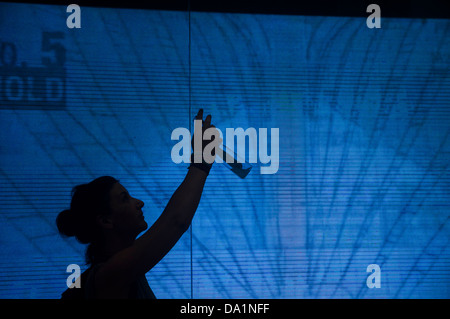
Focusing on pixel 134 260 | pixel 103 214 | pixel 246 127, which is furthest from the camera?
pixel 246 127

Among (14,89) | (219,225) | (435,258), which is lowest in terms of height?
(435,258)

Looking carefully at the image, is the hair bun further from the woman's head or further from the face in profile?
the face in profile

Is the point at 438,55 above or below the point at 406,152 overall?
above

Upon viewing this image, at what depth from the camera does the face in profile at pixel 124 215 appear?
150 centimetres

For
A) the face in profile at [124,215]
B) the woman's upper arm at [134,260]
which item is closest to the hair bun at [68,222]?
the face in profile at [124,215]

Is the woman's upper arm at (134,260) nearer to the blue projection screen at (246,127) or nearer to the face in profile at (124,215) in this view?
the face in profile at (124,215)

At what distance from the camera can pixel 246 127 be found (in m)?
2.04

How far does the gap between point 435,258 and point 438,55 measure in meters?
1.02

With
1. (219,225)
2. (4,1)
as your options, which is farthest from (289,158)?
(4,1)

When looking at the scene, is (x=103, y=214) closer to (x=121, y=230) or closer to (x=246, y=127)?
(x=121, y=230)

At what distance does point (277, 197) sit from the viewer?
2037 millimetres

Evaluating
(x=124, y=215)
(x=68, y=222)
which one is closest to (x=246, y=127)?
(x=124, y=215)

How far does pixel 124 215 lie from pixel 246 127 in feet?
2.61

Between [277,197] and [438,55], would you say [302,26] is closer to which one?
[438,55]
